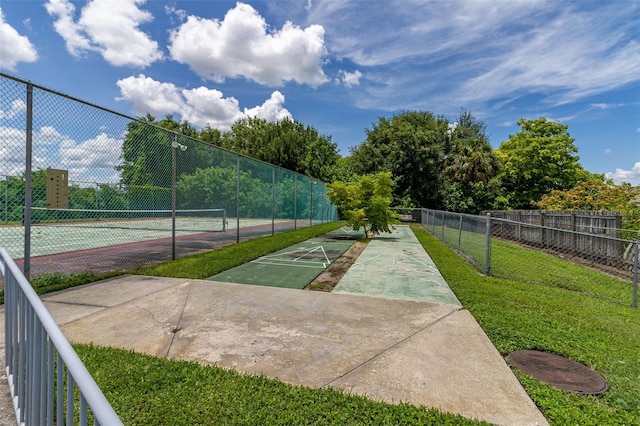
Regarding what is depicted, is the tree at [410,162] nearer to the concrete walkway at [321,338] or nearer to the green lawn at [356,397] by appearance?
the green lawn at [356,397]

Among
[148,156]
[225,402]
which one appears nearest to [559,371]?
[225,402]

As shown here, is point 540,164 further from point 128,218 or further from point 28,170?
point 28,170

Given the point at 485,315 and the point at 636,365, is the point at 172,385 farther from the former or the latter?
the point at 636,365

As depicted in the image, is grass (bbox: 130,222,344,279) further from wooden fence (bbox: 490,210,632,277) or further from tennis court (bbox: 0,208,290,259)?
wooden fence (bbox: 490,210,632,277)

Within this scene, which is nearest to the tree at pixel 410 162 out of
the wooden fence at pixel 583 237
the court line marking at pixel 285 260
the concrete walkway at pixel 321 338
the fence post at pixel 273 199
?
the wooden fence at pixel 583 237

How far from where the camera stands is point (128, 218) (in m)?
9.88

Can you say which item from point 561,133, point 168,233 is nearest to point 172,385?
point 168,233

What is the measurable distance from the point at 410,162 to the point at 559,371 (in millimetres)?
28267

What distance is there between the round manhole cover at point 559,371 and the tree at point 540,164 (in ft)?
99.8

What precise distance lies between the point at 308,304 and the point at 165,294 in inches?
84.2

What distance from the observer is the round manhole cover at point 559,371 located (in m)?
2.63

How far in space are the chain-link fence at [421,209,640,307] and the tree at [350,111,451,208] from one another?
16968 mm

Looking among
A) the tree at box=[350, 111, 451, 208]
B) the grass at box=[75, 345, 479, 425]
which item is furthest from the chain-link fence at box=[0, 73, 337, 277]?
the tree at box=[350, 111, 451, 208]

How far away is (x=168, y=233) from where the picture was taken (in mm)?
13844
